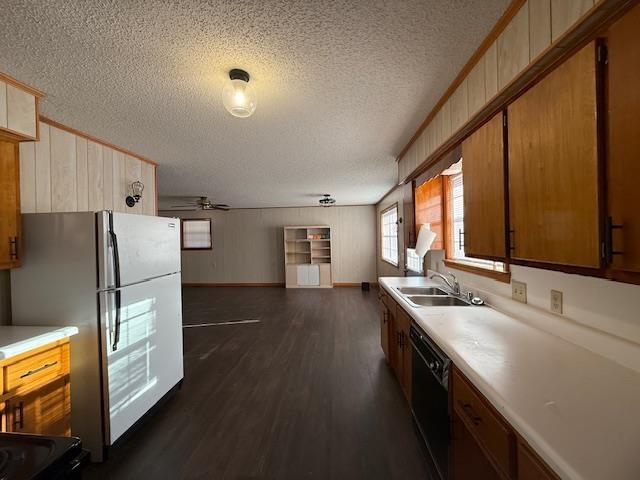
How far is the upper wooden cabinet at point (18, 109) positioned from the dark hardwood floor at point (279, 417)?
219cm

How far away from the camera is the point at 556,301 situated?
138 centimetres

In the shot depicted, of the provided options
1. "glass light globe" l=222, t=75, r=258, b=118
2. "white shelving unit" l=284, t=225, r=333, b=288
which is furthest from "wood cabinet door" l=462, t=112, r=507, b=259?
"white shelving unit" l=284, t=225, r=333, b=288

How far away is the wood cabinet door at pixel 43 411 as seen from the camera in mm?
1438

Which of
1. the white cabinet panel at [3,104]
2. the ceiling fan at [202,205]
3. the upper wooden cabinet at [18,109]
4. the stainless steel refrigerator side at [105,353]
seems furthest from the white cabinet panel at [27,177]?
the ceiling fan at [202,205]

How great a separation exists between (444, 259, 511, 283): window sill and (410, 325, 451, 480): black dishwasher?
68 cm

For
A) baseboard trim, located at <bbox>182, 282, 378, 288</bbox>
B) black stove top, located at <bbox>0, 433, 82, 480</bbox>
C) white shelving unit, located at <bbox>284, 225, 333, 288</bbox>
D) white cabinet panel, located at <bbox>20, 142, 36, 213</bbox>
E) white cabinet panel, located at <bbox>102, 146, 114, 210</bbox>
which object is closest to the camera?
black stove top, located at <bbox>0, 433, 82, 480</bbox>

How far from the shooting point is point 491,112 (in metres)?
1.47

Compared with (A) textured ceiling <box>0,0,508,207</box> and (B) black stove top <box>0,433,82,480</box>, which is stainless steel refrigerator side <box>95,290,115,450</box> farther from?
(A) textured ceiling <box>0,0,508,207</box>

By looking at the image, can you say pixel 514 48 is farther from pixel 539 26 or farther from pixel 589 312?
pixel 589 312

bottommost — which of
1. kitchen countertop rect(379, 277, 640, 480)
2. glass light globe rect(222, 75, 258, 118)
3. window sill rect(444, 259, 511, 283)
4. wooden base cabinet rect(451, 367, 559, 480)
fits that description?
wooden base cabinet rect(451, 367, 559, 480)

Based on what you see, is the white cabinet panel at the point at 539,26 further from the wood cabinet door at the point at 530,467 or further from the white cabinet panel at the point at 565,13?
the wood cabinet door at the point at 530,467

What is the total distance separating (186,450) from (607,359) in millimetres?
2408

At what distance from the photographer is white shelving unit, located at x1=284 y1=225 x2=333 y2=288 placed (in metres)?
7.72

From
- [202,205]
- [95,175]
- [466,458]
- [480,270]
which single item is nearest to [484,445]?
[466,458]
